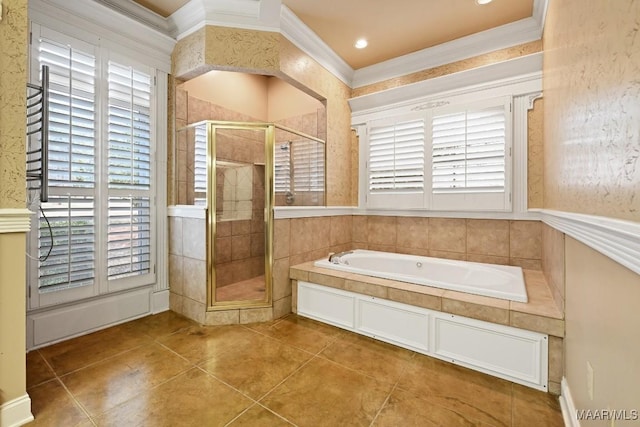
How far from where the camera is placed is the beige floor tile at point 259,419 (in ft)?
4.54

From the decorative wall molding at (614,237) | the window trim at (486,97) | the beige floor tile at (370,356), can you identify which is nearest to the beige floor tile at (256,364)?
the beige floor tile at (370,356)

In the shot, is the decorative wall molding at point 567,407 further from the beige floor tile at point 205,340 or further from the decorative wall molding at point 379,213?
the beige floor tile at point 205,340

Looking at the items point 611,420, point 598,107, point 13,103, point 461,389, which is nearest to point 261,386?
point 461,389

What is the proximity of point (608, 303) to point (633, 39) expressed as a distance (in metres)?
0.79

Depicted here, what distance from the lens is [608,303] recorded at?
3.04 ft

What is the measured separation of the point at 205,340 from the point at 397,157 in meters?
2.65

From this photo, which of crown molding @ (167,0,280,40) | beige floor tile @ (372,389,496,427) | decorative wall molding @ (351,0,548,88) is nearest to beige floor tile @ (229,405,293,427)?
beige floor tile @ (372,389,496,427)

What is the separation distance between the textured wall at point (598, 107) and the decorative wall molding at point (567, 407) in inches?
37.3

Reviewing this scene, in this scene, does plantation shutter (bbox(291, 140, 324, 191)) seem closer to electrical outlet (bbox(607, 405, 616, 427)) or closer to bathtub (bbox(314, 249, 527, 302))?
bathtub (bbox(314, 249, 527, 302))

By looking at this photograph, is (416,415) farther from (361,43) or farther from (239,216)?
→ (361,43)

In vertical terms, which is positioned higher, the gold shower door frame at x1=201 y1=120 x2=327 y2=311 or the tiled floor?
the gold shower door frame at x1=201 y1=120 x2=327 y2=311

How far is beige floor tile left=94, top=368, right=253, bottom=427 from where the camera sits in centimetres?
140

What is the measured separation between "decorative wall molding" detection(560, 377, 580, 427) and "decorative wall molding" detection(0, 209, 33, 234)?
2.74 metres

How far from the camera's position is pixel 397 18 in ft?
8.46
